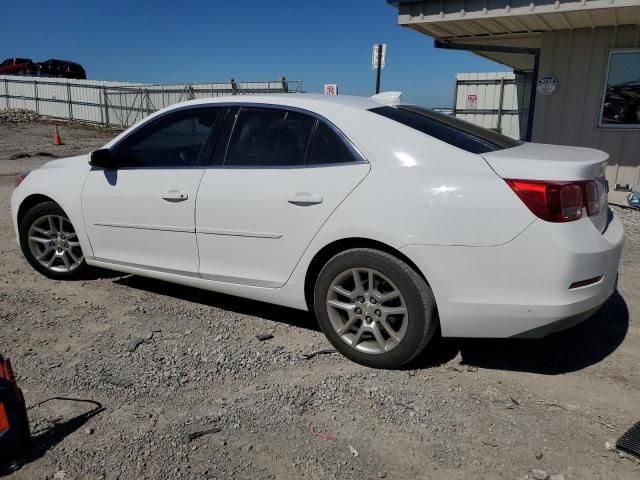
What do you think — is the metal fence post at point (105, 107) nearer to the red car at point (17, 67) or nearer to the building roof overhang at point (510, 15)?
the red car at point (17, 67)

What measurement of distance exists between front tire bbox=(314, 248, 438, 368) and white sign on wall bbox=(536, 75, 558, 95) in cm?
696

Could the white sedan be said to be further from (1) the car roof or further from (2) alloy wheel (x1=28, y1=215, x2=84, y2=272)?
(2) alloy wheel (x1=28, y1=215, x2=84, y2=272)

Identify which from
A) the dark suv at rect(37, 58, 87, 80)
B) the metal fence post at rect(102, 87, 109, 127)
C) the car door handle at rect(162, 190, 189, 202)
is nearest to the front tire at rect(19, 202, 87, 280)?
the car door handle at rect(162, 190, 189, 202)

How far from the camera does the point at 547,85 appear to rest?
342 inches

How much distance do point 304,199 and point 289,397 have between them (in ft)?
3.79

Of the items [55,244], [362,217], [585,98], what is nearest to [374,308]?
[362,217]

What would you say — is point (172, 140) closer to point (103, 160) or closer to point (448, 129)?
point (103, 160)

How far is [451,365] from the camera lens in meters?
3.36

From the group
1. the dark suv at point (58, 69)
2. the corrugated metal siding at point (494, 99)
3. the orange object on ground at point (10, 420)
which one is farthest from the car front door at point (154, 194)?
the dark suv at point (58, 69)

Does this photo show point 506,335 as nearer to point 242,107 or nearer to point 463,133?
point 463,133

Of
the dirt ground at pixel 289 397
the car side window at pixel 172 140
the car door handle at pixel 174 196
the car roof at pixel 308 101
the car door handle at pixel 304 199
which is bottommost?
the dirt ground at pixel 289 397

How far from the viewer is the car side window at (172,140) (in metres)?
3.86

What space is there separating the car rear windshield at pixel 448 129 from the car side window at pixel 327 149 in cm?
31

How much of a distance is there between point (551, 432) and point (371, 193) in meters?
1.54
